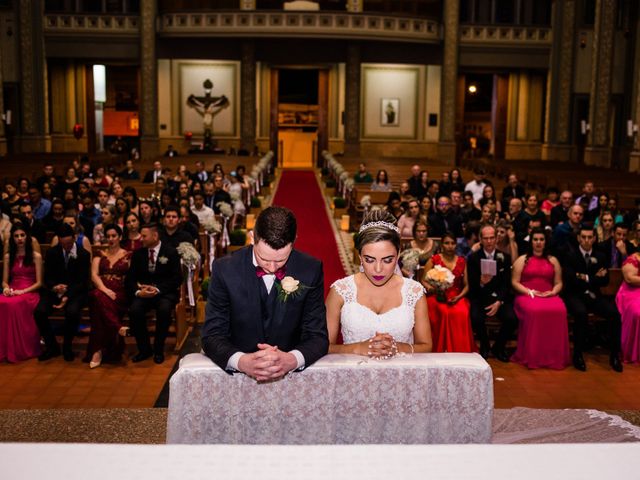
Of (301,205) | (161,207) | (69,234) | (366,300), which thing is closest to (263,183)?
(301,205)

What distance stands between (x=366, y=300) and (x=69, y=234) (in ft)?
13.7

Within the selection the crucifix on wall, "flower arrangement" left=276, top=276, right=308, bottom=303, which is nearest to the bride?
"flower arrangement" left=276, top=276, right=308, bottom=303

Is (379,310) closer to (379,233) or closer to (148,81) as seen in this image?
(379,233)

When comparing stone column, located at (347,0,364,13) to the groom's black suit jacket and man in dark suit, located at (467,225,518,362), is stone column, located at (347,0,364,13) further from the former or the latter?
the groom's black suit jacket

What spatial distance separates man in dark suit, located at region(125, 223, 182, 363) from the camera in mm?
6895

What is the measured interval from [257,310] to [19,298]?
463 cm

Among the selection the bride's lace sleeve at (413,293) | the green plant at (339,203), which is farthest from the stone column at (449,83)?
the bride's lace sleeve at (413,293)

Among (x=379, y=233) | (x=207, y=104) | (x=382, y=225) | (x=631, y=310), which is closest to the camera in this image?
(x=379, y=233)

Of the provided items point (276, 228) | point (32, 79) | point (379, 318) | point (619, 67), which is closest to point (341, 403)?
point (276, 228)

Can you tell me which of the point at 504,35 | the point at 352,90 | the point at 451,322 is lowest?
the point at 451,322

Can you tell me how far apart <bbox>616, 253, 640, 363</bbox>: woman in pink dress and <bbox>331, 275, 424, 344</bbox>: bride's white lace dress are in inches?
152

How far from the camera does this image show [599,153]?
74.1ft

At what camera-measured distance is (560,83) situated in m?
26.0

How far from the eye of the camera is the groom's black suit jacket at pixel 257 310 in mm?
3086
